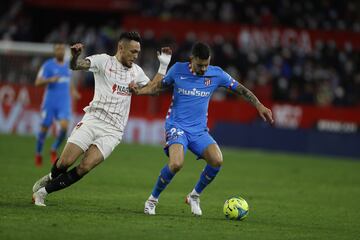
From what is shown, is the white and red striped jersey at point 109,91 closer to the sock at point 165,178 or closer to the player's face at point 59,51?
the sock at point 165,178

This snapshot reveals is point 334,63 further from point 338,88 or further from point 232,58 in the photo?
point 232,58

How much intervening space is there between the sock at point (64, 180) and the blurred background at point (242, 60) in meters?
14.8

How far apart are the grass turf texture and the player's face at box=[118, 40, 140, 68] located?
220 centimetres

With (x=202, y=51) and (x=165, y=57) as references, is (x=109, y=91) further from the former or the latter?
(x=202, y=51)

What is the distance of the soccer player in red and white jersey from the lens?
425 inches

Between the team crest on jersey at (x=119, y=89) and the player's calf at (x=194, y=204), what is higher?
the team crest on jersey at (x=119, y=89)

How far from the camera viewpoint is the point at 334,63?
3067 centimetres

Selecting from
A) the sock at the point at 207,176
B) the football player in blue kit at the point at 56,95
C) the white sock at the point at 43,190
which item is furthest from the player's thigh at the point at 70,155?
the football player in blue kit at the point at 56,95

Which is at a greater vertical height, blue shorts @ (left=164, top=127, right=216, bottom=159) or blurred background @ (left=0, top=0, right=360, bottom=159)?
blurred background @ (left=0, top=0, right=360, bottom=159)

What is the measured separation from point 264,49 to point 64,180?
20.8 meters

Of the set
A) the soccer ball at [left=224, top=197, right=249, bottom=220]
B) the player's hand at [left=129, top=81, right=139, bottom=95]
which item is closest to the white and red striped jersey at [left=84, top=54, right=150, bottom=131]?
the player's hand at [left=129, top=81, right=139, bottom=95]

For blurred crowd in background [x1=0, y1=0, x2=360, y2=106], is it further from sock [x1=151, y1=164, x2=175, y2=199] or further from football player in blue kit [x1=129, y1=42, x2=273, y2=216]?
sock [x1=151, y1=164, x2=175, y2=199]

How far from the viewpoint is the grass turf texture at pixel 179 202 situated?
366 inches

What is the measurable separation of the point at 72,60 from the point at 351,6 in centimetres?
2464
